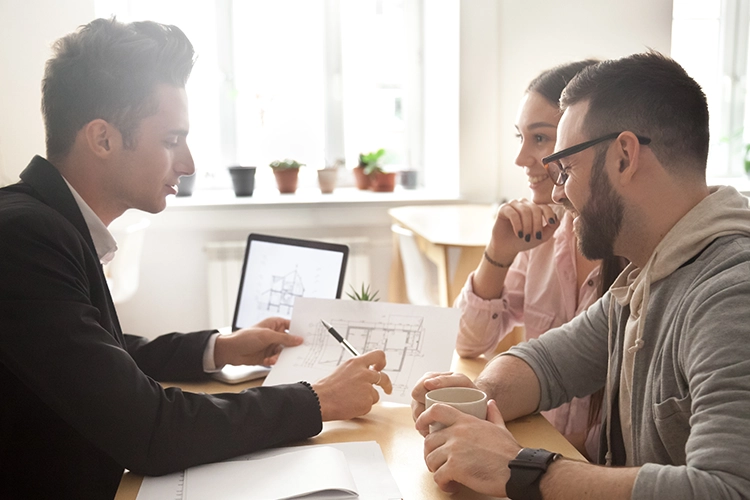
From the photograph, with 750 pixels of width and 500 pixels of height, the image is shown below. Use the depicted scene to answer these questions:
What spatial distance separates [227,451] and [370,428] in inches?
10.2

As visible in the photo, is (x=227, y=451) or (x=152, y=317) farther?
(x=152, y=317)

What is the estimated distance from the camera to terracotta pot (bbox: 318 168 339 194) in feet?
12.3

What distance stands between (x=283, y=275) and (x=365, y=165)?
2158 mm

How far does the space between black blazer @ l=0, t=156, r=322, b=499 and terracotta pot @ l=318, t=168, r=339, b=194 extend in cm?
252

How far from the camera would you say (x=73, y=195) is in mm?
1248

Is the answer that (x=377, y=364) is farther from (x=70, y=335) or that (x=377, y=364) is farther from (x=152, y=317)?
(x=152, y=317)

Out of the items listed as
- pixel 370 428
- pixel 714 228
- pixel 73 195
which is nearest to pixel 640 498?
pixel 714 228

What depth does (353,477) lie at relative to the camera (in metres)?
1.02

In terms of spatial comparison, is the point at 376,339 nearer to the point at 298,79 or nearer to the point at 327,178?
the point at 327,178

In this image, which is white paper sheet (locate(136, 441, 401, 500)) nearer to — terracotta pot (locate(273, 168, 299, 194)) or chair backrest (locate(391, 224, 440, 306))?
chair backrest (locate(391, 224, 440, 306))

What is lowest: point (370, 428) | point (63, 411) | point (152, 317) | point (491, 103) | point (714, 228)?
point (152, 317)

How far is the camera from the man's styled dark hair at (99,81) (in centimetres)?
133

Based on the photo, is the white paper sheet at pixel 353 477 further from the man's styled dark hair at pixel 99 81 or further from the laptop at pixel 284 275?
the man's styled dark hair at pixel 99 81

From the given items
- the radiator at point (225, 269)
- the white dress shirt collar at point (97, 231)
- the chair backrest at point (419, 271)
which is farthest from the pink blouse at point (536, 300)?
the radiator at point (225, 269)
